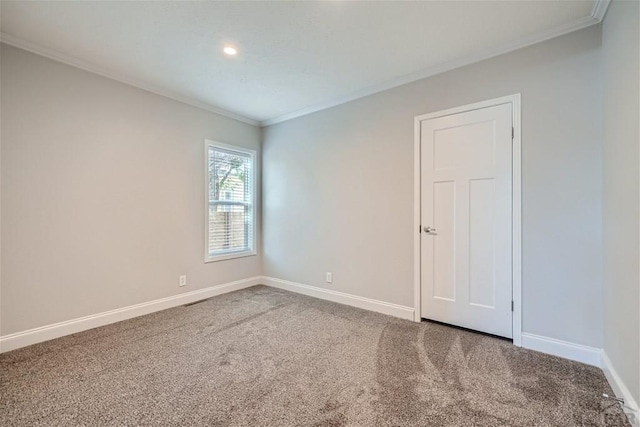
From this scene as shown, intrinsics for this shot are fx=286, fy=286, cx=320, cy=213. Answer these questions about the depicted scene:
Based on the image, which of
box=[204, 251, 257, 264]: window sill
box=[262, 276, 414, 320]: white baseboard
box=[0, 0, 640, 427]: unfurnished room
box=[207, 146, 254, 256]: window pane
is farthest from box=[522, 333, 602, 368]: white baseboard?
box=[207, 146, 254, 256]: window pane

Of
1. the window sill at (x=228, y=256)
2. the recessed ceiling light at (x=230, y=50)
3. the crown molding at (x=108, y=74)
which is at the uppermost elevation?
the recessed ceiling light at (x=230, y=50)

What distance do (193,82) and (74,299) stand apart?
243cm

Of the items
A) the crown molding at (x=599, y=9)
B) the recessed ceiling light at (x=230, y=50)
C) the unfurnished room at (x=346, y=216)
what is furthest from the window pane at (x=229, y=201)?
the crown molding at (x=599, y=9)

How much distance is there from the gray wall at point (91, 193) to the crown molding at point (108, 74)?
0.05 metres

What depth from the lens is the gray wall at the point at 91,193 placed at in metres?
2.35

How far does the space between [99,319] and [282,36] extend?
311 centimetres

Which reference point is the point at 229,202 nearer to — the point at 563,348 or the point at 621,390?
the point at 563,348

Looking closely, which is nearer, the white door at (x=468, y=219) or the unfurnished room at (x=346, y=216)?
the unfurnished room at (x=346, y=216)

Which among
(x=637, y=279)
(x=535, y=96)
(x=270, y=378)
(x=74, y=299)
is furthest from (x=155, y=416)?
(x=535, y=96)

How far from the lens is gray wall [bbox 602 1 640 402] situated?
1527 mm

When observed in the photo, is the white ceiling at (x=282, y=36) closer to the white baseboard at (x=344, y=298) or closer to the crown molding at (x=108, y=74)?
the crown molding at (x=108, y=74)

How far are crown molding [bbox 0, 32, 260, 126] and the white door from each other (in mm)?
2643

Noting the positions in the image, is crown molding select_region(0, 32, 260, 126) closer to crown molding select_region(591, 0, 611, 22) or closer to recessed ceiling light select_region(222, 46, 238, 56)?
recessed ceiling light select_region(222, 46, 238, 56)

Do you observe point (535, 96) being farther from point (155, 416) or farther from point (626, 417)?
point (155, 416)
